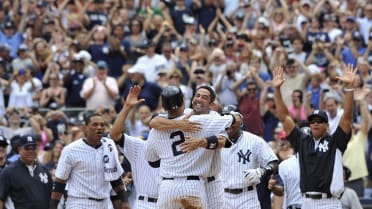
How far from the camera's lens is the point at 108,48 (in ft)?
67.6

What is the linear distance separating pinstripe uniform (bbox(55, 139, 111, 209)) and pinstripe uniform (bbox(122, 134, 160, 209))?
14.4 inches

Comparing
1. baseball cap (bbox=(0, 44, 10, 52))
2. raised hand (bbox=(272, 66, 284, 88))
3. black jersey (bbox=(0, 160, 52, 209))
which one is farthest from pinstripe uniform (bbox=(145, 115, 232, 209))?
baseball cap (bbox=(0, 44, 10, 52))

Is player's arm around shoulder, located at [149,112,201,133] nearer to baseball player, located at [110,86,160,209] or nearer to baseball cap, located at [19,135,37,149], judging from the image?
baseball player, located at [110,86,160,209]

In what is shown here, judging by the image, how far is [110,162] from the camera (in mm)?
12320

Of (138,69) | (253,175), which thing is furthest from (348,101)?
(138,69)

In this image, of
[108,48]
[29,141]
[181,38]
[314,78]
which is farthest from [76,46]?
[29,141]

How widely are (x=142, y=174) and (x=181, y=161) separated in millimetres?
1802

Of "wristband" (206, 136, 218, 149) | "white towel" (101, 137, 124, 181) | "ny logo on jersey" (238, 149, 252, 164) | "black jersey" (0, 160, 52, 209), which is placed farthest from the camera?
"black jersey" (0, 160, 52, 209)

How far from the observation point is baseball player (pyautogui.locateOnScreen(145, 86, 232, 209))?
10523 mm

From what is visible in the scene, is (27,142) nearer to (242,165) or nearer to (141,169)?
(141,169)

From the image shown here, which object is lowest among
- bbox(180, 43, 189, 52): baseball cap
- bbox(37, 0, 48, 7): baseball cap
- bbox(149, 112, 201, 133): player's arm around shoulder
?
bbox(149, 112, 201, 133): player's arm around shoulder

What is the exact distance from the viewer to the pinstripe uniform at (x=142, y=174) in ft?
40.0

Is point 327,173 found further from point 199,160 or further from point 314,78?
point 314,78

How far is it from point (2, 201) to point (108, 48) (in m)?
8.38
